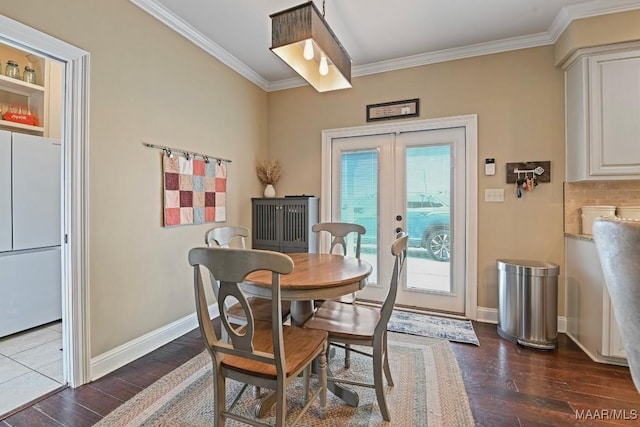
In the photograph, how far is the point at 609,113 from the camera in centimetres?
234

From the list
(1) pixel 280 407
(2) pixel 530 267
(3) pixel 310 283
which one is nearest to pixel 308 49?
(3) pixel 310 283

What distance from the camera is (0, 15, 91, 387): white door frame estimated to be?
184 centimetres

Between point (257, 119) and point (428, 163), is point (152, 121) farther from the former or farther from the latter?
point (428, 163)

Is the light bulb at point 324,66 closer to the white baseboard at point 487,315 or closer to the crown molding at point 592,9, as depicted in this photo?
the crown molding at point 592,9

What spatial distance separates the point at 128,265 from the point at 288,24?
1.95m

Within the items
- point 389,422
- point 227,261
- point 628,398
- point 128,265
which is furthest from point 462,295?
point 128,265

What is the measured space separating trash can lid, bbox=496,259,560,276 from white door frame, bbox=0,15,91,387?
10.3 ft

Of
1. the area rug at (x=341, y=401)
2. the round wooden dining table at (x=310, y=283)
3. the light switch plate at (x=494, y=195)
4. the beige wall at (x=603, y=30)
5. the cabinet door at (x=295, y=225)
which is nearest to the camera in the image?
the round wooden dining table at (x=310, y=283)

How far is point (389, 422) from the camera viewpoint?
59.9 inches

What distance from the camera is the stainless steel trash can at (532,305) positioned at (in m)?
2.37

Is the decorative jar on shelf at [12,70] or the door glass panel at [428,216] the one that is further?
the door glass panel at [428,216]

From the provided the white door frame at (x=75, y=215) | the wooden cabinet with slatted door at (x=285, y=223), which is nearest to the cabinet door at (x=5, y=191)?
the white door frame at (x=75, y=215)

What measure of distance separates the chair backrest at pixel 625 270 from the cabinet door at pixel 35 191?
12.8ft

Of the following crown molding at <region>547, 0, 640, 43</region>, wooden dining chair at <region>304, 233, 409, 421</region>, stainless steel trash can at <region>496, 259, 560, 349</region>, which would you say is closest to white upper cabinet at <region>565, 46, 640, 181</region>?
crown molding at <region>547, 0, 640, 43</region>
